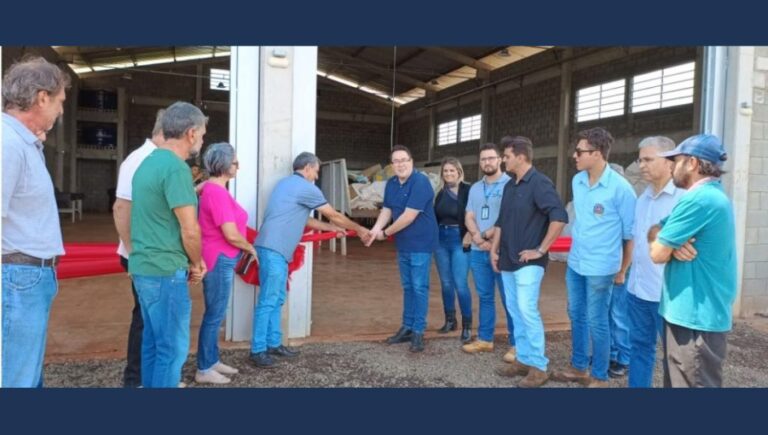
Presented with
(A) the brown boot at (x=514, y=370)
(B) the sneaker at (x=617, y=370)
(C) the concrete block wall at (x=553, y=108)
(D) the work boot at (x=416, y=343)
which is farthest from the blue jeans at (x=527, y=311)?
(C) the concrete block wall at (x=553, y=108)

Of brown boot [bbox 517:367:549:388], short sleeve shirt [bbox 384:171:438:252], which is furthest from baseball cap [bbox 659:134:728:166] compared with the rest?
short sleeve shirt [bbox 384:171:438:252]

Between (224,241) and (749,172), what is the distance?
17.8ft

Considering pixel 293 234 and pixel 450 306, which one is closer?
pixel 293 234

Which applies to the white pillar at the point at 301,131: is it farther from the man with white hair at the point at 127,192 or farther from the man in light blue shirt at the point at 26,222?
the man in light blue shirt at the point at 26,222

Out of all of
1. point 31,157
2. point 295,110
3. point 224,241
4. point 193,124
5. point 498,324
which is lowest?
point 498,324

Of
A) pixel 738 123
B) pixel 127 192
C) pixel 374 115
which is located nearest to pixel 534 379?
pixel 127 192

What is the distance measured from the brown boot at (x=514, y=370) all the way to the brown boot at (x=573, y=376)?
21 centimetres

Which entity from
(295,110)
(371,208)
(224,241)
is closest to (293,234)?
(224,241)

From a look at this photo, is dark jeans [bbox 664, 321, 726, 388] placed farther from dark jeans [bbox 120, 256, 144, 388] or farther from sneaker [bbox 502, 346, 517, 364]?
dark jeans [bbox 120, 256, 144, 388]

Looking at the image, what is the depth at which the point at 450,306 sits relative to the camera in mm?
4867

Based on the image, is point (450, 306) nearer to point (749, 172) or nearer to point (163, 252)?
point (163, 252)

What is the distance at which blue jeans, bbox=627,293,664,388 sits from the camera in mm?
3078

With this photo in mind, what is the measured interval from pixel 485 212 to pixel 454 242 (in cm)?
47

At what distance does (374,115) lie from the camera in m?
25.6
